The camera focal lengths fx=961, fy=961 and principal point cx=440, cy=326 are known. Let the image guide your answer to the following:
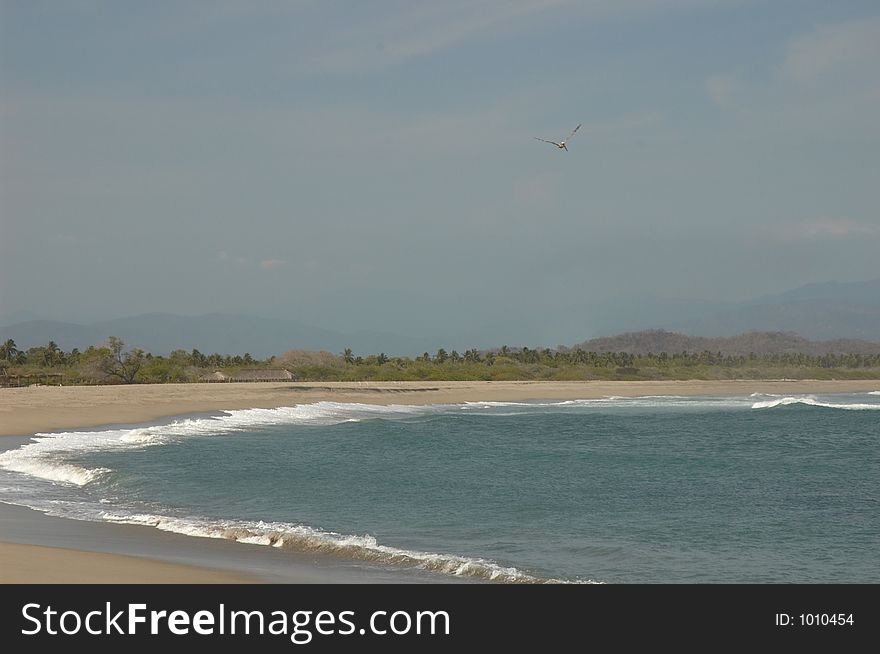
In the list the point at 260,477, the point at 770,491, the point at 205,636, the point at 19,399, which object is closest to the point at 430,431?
the point at 260,477

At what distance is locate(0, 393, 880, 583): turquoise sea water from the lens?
1470cm

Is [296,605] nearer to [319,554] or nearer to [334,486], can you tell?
[319,554]

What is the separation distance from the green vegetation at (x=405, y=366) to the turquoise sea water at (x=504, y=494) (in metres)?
48.4

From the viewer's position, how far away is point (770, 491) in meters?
22.8

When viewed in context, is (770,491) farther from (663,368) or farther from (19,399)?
(663,368)

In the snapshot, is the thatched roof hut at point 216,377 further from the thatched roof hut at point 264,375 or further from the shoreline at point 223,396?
the shoreline at point 223,396

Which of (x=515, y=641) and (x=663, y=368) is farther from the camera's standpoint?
(x=663, y=368)

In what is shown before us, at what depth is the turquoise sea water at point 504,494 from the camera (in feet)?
48.2

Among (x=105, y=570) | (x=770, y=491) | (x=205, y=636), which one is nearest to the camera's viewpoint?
(x=205, y=636)

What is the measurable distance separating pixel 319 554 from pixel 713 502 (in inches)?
397

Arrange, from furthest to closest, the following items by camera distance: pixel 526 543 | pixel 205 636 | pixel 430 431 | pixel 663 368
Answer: pixel 663 368, pixel 430 431, pixel 526 543, pixel 205 636

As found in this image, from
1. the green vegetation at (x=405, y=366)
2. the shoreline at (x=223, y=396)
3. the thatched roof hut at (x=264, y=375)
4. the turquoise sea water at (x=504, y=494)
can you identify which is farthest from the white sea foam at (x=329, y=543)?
the thatched roof hut at (x=264, y=375)

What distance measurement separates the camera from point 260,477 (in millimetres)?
23797

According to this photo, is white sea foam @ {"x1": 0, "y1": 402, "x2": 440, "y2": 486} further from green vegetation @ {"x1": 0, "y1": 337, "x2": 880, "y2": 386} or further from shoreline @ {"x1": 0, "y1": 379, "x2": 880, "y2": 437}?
green vegetation @ {"x1": 0, "y1": 337, "x2": 880, "y2": 386}
